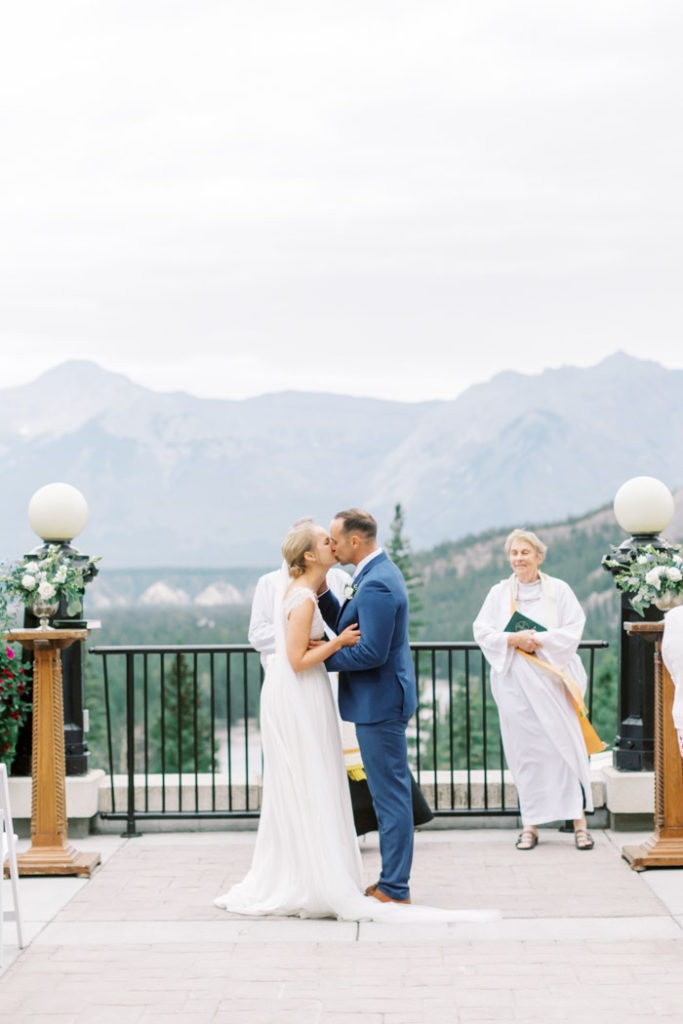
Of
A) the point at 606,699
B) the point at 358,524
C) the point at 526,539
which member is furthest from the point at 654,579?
the point at 606,699

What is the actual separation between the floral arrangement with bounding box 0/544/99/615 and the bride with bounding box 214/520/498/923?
1.59 m

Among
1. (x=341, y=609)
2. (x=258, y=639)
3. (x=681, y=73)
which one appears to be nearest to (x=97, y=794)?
(x=258, y=639)

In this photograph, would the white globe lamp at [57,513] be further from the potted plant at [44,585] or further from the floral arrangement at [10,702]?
the floral arrangement at [10,702]

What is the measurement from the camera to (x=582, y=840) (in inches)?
254

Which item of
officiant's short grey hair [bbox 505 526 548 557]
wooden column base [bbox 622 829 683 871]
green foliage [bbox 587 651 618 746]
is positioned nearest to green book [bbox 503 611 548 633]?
officiant's short grey hair [bbox 505 526 548 557]

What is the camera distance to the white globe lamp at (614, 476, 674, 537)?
23.0ft

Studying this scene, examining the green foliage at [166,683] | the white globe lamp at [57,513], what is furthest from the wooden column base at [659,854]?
the green foliage at [166,683]

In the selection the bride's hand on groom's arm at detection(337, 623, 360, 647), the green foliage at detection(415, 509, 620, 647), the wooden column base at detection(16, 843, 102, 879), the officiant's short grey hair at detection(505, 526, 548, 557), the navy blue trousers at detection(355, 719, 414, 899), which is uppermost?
the officiant's short grey hair at detection(505, 526, 548, 557)

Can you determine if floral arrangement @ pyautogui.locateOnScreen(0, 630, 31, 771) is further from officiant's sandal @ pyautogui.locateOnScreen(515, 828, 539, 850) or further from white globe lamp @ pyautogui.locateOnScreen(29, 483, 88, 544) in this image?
officiant's sandal @ pyautogui.locateOnScreen(515, 828, 539, 850)

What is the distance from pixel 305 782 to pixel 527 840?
6.01 feet

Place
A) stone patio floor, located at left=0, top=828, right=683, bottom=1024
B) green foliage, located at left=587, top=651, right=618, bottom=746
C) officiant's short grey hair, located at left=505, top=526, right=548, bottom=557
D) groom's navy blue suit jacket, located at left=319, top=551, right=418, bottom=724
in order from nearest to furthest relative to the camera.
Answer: stone patio floor, located at left=0, top=828, right=683, bottom=1024 → groom's navy blue suit jacket, located at left=319, top=551, right=418, bottom=724 → officiant's short grey hair, located at left=505, top=526, right=548, bottom=557 → green foliage, located at left=587, top=651, right=618, bottom=746

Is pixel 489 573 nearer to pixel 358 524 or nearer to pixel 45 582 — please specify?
pixel 45 582

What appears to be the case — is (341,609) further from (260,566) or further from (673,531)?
(260,566)

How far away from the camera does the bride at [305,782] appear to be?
17.1ft
